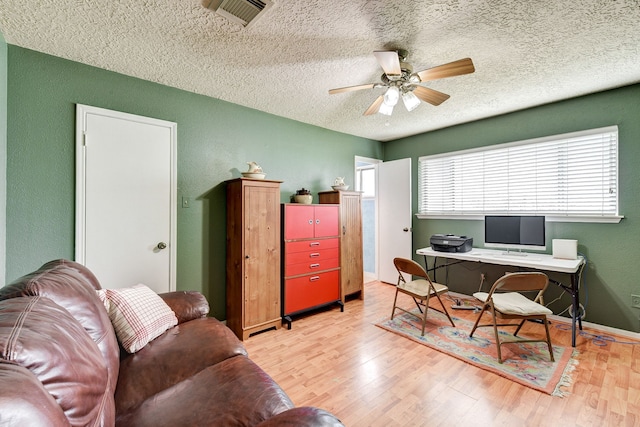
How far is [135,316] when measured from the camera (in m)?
1.60

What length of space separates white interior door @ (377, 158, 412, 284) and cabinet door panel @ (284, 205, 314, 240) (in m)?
1.85

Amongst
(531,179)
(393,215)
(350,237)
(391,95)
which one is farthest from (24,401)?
(393,215)

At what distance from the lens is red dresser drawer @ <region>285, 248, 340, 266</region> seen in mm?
3162

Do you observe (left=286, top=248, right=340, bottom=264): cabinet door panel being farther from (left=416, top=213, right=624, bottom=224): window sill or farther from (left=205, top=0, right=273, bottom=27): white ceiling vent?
(left=205, top=0, right=273, bottom=27): white ceiling vent

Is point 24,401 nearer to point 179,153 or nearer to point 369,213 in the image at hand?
point 179,153

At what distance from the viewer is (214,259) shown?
3.01 meters

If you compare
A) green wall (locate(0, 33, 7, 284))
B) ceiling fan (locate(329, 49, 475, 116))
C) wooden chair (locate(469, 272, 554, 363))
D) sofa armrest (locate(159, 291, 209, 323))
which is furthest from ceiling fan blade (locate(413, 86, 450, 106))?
green wall (locate(0, 33, 7, 284))

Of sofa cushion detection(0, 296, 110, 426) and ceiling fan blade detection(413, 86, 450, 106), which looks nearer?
sofa cushion detection(0, 296, 110, 426)

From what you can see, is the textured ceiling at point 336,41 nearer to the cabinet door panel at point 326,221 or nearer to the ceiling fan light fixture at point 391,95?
the ceiling fan light fixture at point 391,95

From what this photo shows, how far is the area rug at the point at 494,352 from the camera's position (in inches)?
80.7

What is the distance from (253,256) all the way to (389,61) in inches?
85.2

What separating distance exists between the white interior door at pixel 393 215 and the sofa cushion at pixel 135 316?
11.8ft

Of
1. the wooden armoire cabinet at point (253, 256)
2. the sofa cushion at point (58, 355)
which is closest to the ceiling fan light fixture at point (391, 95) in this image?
the wooden armoire cabinet at point (253, 256)

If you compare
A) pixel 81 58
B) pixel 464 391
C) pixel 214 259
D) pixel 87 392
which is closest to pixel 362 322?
pixel 464 391
